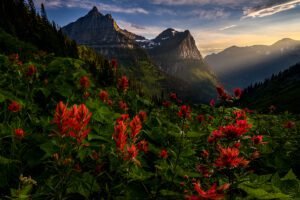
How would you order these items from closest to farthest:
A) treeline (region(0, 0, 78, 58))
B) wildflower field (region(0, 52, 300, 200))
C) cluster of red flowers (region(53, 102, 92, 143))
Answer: cluster of red flowers (region(53, 102, 92, 143)), wildflower field (region(0, 52, 300, 200)), treeline (region(0, 0, 78, 58))

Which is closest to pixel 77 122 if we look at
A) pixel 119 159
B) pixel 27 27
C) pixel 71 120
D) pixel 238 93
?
pixel 71 120

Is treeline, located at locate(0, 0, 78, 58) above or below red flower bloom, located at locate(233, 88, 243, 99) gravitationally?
above

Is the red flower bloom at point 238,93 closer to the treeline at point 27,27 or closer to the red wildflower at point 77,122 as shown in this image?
the red wildflower at point 77,122

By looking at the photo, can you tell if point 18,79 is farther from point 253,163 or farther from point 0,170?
point 253,163

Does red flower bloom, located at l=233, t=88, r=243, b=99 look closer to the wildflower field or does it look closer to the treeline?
the wildflower field

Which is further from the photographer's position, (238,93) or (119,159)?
(238,93)

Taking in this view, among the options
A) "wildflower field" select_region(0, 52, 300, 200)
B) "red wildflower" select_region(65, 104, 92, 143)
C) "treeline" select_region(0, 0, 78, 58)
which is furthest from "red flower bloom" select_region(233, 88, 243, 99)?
"treeline" select_region(0, 0, 78, 58)

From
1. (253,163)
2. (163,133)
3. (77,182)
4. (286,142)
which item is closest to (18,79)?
(163,133)

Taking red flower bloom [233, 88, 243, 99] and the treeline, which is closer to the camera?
red flower bloom [233, 88, 243, 99]

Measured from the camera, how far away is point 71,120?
327cm

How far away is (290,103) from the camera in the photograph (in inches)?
5069

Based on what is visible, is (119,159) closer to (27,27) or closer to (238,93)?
(238,93)

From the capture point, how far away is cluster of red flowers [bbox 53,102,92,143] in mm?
3250

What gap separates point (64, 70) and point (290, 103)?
136m
